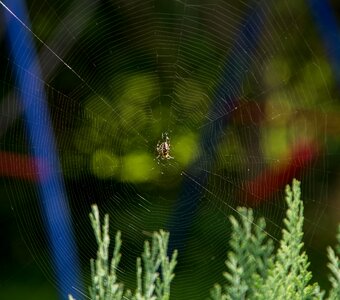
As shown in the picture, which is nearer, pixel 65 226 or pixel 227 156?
pixel 65 226

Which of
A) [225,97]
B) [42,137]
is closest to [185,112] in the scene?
[225,97]

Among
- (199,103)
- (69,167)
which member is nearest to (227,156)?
(199,103)

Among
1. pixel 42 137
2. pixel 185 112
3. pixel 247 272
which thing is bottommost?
pixel 247 272

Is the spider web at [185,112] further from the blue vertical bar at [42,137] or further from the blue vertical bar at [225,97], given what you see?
the blue vertical bar at [42,137]

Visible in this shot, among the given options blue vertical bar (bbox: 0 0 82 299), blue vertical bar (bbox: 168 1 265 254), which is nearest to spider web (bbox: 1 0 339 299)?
blue vertical bar (bbox: 168 1 265 254)

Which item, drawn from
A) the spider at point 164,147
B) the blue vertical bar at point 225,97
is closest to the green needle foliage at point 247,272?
the blue vertical bar at point 225,97

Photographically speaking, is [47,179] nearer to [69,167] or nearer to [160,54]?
[69,167]

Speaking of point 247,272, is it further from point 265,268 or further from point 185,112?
point 185,112
